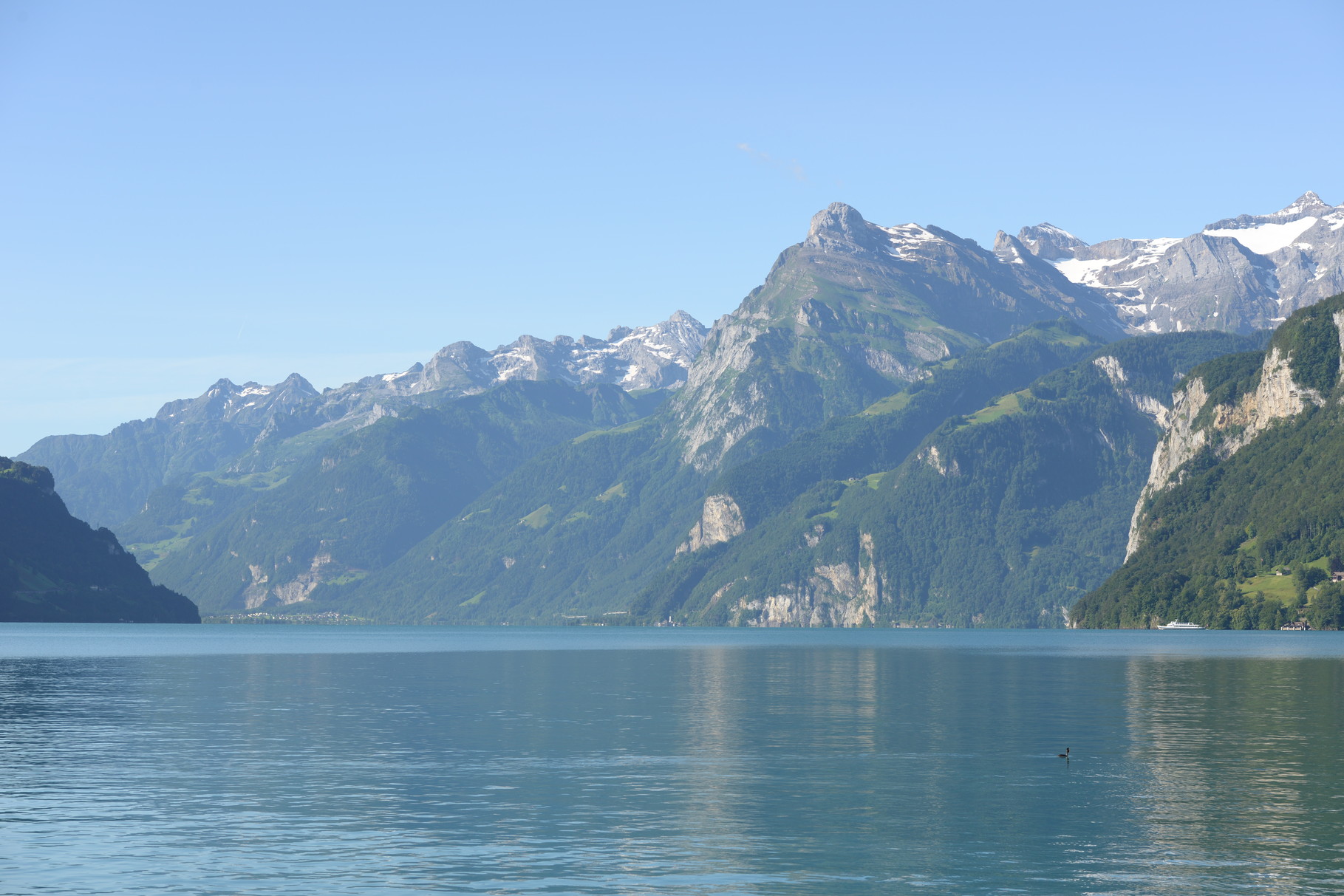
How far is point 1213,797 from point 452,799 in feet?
115

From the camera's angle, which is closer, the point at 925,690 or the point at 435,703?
the point at 435,703

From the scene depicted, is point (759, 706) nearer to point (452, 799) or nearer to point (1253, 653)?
point (452, 799)

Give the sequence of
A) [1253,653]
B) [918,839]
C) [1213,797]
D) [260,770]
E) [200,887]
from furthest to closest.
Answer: [1253,653]
[260,770]
[1213,797]
[918,839]
[200,887]

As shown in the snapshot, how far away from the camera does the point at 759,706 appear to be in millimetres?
112125

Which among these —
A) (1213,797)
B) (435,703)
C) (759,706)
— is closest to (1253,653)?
(759,706)

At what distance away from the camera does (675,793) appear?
64.3m

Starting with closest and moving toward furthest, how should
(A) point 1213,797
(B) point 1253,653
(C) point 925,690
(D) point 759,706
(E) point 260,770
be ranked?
(A) point 1213,797 → (E) point 260,770 → (D) point 759,706 → (C) point 925,690 → (B) point 1253,653

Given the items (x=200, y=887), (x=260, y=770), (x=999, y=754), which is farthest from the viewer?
(x=999, y=754)

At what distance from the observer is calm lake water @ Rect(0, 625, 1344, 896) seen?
47.3 meters

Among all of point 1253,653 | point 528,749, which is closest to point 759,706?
point 528,749

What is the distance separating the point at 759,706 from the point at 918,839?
59.3 meters

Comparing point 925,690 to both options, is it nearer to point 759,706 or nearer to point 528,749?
point 759,706

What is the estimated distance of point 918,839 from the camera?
174 ft

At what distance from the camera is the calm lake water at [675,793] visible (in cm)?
4731
